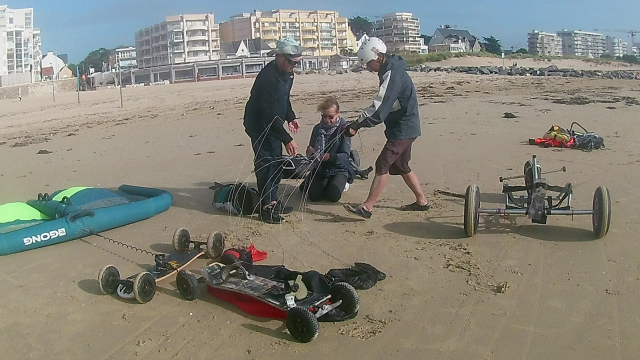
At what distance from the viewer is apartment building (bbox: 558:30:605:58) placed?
17388 centimetres

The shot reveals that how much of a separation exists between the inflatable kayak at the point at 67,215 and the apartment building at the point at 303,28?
305 feet

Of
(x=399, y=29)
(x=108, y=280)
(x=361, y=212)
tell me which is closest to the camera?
(x=108, y=280)

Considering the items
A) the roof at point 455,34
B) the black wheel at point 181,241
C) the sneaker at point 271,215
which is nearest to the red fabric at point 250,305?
the black wheel at point 181,241

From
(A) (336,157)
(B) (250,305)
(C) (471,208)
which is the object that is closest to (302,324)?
(B) (250,305)

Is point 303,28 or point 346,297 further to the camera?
point 303,28

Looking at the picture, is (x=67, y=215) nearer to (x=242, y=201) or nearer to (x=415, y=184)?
(x=242, y=201)

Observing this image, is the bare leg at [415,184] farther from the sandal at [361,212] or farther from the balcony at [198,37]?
the balcony at [198,37]

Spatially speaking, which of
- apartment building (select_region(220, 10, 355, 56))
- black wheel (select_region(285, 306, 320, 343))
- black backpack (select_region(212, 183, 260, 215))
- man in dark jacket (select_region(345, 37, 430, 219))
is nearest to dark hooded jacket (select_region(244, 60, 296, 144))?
black backpack (select_region(212, 183, 260, 215))

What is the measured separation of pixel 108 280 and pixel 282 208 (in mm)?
2643

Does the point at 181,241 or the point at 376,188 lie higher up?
the point at 376,188

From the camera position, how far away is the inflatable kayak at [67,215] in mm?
5496

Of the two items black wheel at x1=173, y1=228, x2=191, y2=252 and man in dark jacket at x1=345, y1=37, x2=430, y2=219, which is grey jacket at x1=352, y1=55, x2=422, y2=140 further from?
black wheel at x1=173, y1=228, x2=191, y2=252

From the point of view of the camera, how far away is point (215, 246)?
16.8 feet

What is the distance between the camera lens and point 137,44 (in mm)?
102500
